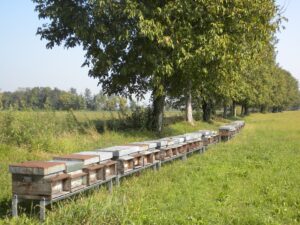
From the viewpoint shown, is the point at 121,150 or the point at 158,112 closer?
the point at 121,150

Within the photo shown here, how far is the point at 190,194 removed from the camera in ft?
33.4

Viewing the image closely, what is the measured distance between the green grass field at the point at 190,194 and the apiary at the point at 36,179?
15.3 inches

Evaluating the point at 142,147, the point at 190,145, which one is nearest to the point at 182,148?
the point at 190,145

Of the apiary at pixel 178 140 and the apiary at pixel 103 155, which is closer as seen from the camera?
the apiary at pixel 103 155

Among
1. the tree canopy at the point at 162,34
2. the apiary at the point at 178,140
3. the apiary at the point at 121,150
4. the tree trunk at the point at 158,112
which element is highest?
the tree canopy at the point at 162,34

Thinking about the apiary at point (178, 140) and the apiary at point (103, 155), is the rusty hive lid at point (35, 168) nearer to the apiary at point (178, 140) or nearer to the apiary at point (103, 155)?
the apiary at point (103, 155)

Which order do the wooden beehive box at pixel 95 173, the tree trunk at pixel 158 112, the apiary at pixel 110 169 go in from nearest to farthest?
the wooden beehive box at pixel 95 173, the apiary at pixel 110 169, the tree trunk at pixel 158 112

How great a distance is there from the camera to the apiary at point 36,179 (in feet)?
25.5

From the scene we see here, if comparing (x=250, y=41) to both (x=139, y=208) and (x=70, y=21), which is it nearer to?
(x=70, y=21)

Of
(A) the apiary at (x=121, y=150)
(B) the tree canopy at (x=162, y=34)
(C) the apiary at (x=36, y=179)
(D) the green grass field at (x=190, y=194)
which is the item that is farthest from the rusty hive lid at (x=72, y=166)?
(B) the tree canopy at (x=162, y=34)

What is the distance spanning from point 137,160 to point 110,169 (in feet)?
5.79

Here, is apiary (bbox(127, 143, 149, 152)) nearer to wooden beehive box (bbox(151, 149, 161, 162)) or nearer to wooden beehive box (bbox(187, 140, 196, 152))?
wooden beehive box (bbox(151, 149, 161, 162))

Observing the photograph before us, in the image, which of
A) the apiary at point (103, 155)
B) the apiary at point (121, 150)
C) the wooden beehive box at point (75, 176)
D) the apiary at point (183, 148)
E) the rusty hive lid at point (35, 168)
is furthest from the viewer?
the apiary at point (183, 148)

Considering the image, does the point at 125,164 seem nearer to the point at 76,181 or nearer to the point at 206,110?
the point at 76,181
